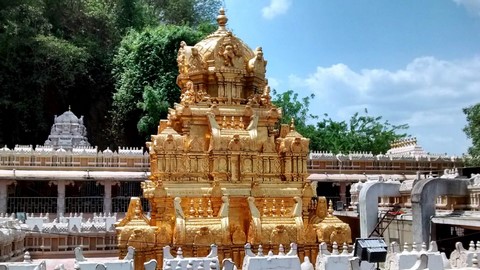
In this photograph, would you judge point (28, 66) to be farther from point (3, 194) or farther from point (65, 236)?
point (65, 236)

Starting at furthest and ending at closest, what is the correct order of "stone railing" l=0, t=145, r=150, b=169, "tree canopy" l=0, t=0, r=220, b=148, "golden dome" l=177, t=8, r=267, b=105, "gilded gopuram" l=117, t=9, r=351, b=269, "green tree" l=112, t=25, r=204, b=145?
"tree canopy" l=0, t=0, r=220, b=148 → "green tree" l=112, t=25, r=204, b=145 → "stone railing" l=0, t=145, r=150, b=169 → "golden dome" l=177, t=8, r=267, b=105 → "gilded gopuram" l=117, t=9, r=351, b=269

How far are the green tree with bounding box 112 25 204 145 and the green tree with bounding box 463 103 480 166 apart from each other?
64.4 feet

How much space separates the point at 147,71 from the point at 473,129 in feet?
75.8

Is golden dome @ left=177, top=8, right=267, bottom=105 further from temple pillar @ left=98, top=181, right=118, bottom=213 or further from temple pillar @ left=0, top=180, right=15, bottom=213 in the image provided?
temple pillar @ left=0, top=180, right=15, bottom=213

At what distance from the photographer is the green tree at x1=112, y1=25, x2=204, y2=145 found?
38.3 meters

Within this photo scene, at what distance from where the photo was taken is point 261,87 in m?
15.2

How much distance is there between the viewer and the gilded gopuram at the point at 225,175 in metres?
12.8

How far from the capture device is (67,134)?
1396 inches

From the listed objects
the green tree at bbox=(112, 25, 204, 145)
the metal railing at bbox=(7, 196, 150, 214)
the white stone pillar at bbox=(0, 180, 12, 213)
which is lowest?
the metal railing at bbox=(7, 196, 150, 214)

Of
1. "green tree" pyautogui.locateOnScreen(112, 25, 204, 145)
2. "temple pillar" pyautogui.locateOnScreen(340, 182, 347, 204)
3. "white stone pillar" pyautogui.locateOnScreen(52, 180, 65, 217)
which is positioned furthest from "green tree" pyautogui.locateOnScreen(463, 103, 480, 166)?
"white stone pillar" pyautogui.locateOnScreen(52, 180, 65, 217)

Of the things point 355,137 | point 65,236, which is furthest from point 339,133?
point 65,236

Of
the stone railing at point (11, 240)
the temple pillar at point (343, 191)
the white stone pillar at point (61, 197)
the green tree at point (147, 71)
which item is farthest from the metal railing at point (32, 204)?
the temple pillar at point (343, 191)

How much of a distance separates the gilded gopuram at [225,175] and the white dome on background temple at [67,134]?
72.5ft

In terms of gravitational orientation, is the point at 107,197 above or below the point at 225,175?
below
